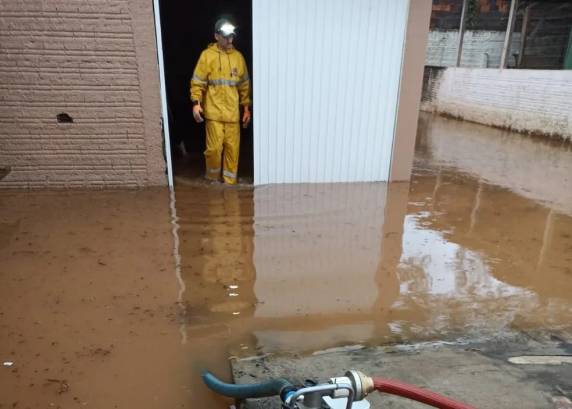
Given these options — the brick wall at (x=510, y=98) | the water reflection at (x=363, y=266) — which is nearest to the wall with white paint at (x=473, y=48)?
the brick wall at (x=510, y=98)

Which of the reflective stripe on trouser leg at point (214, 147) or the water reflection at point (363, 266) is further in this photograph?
the reflective stripe on trouser leg at point (214, 147)

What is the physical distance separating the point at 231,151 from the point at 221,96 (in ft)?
2.22

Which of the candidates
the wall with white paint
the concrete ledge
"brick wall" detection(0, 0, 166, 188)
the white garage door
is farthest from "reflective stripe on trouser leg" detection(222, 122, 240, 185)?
the wall with white paint

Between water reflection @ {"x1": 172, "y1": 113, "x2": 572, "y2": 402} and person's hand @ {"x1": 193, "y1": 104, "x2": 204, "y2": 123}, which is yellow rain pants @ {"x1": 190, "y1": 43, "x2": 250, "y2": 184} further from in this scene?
water reflection @ {"x1": 172, "y1": 113, "x2": 572, "y2": 402}

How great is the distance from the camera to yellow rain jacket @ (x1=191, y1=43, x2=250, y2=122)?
4953 millimetres

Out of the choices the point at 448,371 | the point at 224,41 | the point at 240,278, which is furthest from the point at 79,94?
the point at 448,371

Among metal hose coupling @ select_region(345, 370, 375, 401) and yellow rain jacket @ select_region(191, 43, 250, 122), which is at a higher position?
yellow rain jacket @ select_region(191, 43, 250, 122)

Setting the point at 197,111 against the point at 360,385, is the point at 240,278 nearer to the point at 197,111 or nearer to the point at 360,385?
the point at 360,385

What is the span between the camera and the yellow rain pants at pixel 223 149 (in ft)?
17.1

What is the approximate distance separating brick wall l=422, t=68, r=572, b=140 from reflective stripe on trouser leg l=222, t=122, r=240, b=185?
7.59 metres

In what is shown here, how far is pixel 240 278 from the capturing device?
3.32 metres

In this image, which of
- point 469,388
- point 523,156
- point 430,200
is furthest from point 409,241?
point 523,156

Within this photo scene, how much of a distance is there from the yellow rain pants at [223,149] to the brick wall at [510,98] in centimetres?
762

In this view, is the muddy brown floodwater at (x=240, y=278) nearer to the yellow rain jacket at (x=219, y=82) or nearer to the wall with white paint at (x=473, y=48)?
the yellow rain jacket at (x=219, y=82)
